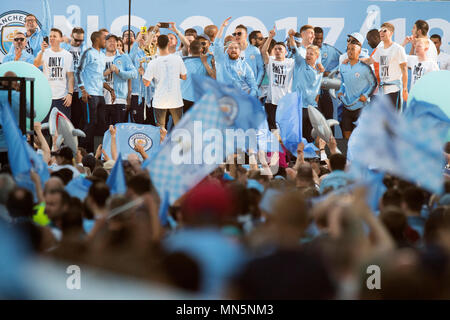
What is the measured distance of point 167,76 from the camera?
1228cm

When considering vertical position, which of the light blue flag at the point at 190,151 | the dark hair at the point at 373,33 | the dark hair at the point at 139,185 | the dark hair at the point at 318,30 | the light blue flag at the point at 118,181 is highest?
the dark hair at the point at 318,30

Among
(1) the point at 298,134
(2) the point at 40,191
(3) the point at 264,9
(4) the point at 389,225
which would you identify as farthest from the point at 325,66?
(4) the point at 389,225

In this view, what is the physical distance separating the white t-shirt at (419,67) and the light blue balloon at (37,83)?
590 cm

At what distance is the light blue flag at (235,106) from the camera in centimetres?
645

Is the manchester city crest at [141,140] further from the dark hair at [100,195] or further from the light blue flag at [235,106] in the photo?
the dark hair at [100,195]

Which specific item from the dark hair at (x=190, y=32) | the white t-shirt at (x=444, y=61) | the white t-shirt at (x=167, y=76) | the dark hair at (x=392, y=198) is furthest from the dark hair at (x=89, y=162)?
the white t-shirt at (x=444, y=61)

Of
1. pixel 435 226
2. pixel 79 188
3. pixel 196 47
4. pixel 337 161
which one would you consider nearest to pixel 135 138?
pixel 196 47

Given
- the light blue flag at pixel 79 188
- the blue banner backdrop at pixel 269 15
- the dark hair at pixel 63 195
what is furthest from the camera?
the blue banner backdrop at pixel 269 15

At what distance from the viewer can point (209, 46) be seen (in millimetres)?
13539

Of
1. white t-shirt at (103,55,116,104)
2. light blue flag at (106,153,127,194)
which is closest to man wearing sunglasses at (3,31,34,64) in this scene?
white t-shirt at (103,55,116,104)

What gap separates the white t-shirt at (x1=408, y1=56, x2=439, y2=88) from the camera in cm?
1268

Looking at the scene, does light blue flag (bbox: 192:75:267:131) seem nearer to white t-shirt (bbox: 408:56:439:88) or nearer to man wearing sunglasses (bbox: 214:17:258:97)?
man wearing sunglasses (bbox: 214:17:258:97)

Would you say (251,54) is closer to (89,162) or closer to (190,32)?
(190,32)
